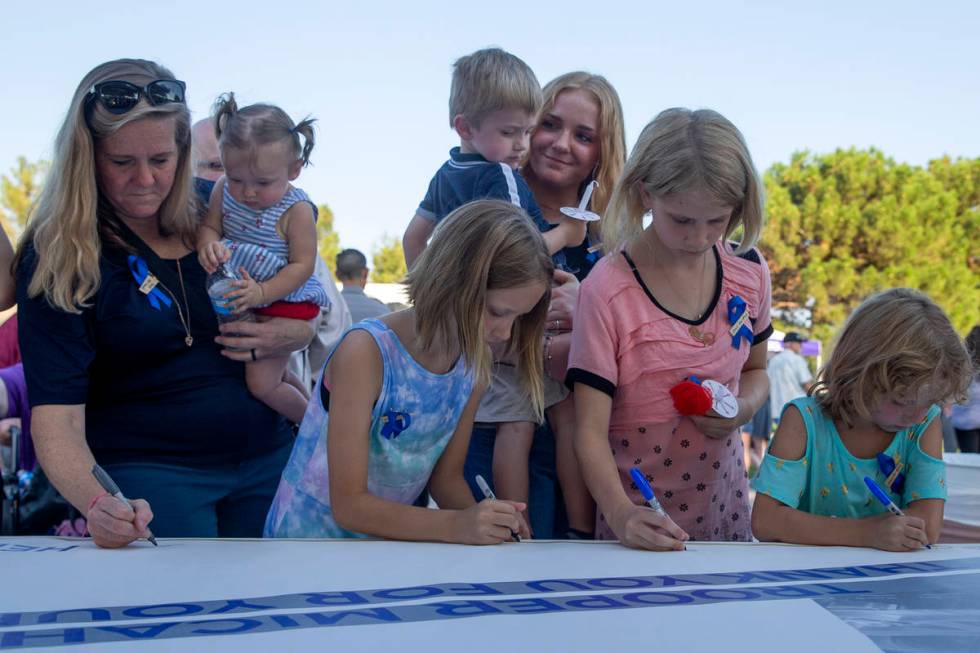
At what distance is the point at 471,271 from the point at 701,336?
1.93ft

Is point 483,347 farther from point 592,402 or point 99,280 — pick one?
point 99,280

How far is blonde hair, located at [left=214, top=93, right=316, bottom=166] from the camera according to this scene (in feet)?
8.71

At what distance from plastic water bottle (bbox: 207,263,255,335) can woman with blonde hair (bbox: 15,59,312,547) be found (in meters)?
0.02

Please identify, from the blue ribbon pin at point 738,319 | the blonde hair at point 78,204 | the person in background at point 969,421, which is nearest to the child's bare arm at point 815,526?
the blue ribbon pin at point 738,319

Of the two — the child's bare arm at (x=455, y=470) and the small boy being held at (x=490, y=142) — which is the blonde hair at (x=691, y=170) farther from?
the child's bare arm at (x=455, y=470)

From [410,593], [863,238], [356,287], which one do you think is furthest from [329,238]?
[410,593]

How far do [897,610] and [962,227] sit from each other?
3047 cm

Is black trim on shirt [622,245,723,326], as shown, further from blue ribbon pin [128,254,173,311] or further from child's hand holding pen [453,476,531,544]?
blue ribbon pin [128,254,173,311]

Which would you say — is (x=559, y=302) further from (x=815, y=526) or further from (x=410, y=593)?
(x=410, y=593)

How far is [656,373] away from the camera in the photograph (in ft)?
7.34

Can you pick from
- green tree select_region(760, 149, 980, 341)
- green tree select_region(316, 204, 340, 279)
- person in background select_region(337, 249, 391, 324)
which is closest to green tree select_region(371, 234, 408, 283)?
green tree select_region(316, 204, 340, 279)

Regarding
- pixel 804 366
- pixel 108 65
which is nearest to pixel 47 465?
pixel 108 65

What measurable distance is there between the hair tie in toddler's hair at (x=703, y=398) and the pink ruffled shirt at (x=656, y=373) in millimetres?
45

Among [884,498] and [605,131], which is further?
[605,131]
